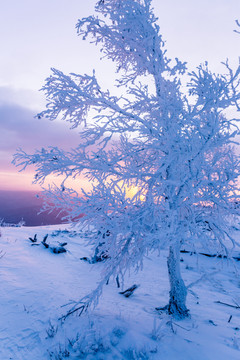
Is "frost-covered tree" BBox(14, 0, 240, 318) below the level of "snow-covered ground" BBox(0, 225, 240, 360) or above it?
above

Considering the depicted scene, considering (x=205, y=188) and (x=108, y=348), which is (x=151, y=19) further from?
(x=108, y=348)

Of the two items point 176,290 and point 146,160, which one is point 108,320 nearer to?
point 176,290

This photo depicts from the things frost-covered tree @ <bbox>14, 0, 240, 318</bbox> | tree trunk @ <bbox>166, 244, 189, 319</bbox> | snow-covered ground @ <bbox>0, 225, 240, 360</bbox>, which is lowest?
snow-covered ground @ <bbox>0, 225, 240, 360</bbox>

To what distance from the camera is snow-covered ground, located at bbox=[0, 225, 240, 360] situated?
11.5 feet

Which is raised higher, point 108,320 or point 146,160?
point 146,160

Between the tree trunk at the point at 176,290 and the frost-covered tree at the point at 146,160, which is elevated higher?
the frost-covered tree at the point at 146,160

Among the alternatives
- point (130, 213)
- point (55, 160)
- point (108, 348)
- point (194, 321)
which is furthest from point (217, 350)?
point (55, 160)

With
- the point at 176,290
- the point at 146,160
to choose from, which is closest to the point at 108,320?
the point at 176,290

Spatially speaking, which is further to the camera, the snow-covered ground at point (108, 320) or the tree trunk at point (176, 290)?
the tree trunk at point (176, 290)

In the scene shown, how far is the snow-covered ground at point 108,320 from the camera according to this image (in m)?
3.49

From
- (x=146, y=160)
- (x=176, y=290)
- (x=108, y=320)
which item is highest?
(x=146, y=160)

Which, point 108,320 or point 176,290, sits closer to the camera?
point 108,320

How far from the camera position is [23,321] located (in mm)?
4199

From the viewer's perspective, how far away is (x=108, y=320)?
14.4 feet
